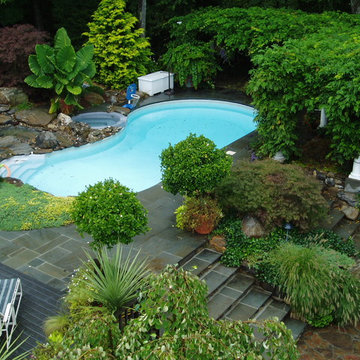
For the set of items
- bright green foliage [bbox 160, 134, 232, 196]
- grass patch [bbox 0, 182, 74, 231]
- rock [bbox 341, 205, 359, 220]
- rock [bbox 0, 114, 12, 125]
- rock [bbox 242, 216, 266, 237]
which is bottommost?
rock [bbox 341, 205, 359, 220]

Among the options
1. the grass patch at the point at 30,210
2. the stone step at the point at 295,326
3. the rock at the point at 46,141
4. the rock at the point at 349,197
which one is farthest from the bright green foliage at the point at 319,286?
the rock at the point at 46,141

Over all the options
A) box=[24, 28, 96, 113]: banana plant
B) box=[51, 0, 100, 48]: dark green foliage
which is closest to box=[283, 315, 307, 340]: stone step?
box=[24, 28, 96, 113]: banana plant

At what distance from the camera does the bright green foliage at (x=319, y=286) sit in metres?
7.29

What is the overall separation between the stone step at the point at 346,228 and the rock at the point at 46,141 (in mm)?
7616

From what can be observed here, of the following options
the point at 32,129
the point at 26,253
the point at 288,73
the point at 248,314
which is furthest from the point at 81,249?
the point at 32,129

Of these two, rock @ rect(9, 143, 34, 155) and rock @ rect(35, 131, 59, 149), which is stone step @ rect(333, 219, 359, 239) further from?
rock @ rect(9, 143, 34, 155)

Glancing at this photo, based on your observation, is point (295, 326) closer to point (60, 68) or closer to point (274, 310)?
point (274, 310)

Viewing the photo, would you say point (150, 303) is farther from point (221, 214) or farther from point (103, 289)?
point (221, 214)

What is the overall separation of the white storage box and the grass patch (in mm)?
7923

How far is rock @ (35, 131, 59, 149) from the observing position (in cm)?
1312

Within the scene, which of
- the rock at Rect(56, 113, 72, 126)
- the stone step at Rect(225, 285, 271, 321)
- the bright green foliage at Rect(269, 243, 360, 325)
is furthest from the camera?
the rock at Rect(56, 113, 72, 126)

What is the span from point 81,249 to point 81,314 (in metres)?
2.18

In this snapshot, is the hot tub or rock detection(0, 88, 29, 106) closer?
rock detection(0, 88, 29, 106)

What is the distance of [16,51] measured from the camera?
14.6 m
